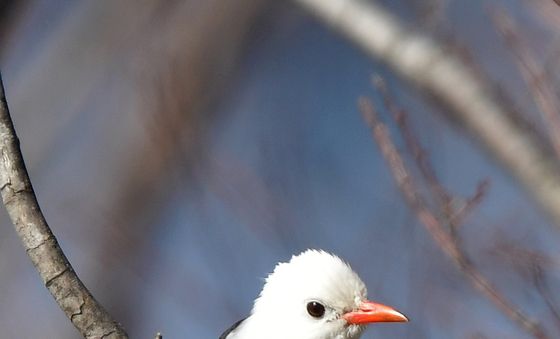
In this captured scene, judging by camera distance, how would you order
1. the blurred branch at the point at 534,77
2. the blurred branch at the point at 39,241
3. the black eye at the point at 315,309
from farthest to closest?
1. the black eye at the point at 315,309
2. the blurred branch at the point at 534,77
3. the blurred branch at the point at 39,241

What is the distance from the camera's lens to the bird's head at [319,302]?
459 centimetres

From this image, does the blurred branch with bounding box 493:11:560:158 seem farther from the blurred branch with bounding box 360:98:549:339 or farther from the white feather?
the white feather

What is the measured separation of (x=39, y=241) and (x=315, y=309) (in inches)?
62.2

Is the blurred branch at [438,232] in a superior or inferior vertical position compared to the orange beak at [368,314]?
superior

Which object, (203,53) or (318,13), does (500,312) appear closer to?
(318,13)

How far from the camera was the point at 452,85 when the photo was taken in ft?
16.0

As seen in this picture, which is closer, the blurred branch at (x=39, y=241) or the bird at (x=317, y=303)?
the blurred branch at (x=39, y=241)

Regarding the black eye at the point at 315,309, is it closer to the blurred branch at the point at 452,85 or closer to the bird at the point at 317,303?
the bird at the point at 317,303

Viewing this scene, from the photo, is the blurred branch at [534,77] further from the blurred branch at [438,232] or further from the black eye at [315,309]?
the black eye at [315,309]

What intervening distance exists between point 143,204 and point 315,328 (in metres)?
1.85

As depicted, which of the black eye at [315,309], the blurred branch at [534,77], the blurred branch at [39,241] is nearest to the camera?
the blurred branch at [39,241]

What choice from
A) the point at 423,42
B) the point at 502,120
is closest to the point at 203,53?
the point at 423,42

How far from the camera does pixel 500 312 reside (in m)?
4.77

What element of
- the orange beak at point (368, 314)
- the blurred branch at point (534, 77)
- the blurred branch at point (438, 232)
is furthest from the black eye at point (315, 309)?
the blurred branch at point (534, 77)
